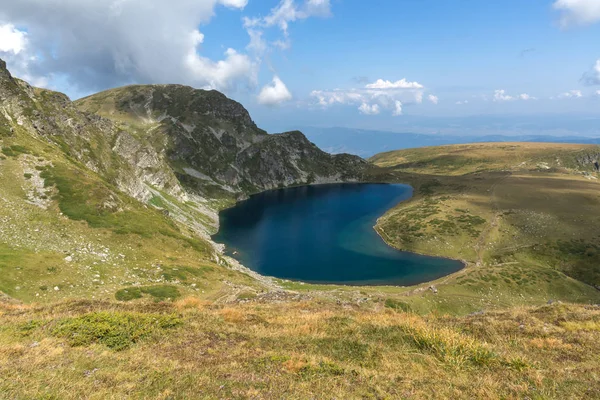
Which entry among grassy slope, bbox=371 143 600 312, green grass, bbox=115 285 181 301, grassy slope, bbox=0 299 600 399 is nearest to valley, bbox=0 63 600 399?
grassy slope, bbox=0 299 600 399

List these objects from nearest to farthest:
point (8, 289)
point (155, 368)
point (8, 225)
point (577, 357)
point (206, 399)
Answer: point (206, 399) < point (155, 368) < point (577, 357) < point (8, 289) < point (8, 225)

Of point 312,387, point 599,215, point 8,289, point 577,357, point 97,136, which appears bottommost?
point 599,215

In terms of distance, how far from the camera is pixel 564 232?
9625cm

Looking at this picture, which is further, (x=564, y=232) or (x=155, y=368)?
(x=564, y=232)

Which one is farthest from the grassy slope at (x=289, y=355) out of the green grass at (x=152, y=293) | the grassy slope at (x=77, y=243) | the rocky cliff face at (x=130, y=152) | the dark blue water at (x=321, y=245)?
the rocky cliff face at (x=130, y=152)

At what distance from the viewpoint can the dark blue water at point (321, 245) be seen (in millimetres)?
81500

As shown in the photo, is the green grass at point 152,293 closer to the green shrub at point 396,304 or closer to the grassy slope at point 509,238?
the green shrub at point 396,304

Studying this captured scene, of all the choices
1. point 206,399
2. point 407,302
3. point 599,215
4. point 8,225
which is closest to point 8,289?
point 8,225

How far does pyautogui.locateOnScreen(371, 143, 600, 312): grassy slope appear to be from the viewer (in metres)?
65.2

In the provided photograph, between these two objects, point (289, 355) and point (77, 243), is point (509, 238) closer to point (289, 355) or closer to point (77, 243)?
point (289, 355)

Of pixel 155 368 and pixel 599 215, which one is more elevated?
pixel 155 368

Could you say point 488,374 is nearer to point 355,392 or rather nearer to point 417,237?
point 355,392

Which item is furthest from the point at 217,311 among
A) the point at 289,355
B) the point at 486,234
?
the point at 486,234

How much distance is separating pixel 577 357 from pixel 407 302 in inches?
1623
